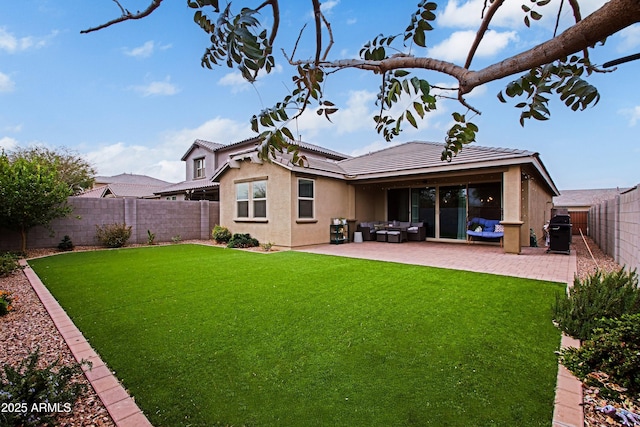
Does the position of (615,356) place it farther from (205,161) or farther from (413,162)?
(205,161)

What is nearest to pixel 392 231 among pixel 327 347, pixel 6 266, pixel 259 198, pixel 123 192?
pixel 259 198

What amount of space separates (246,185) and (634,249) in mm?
12097

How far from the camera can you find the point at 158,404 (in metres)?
2.30

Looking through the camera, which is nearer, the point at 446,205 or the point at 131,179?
the point at 446,205

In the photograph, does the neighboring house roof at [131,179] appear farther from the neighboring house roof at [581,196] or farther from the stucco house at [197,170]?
the neighboring house roof at [581,196]

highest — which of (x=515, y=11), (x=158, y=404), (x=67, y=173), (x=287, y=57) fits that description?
(x=67, y=173)

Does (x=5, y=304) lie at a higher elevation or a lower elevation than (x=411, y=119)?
lower

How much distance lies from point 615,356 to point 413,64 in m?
2.95

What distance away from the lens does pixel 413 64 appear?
5.81 feet

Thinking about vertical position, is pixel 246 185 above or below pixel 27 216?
above

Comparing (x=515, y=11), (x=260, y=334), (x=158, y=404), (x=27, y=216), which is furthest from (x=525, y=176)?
(x=27, y=216)

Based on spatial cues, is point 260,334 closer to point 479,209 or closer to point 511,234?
point 511,234

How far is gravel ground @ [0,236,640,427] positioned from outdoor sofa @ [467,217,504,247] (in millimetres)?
4755

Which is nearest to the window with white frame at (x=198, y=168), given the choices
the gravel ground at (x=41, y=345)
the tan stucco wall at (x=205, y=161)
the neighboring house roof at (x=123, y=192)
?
the tan stucco wall at (x=205, y=161)
